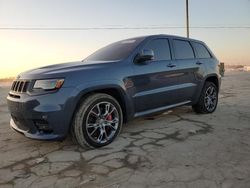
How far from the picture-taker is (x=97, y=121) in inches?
187

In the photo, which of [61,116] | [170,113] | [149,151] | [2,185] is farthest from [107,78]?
[170,113]

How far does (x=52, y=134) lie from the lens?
4.32 metres

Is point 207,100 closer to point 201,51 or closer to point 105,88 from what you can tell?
point 201,51

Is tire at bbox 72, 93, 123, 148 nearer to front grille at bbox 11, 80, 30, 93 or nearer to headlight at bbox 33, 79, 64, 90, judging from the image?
headlight at bbox 33, 79, 64, 90

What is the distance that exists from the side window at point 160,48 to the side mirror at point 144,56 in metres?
0.40

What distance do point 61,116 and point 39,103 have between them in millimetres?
361

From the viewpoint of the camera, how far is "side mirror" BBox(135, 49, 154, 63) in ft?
16.9

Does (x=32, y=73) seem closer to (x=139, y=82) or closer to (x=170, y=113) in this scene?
(x=139, y=82)

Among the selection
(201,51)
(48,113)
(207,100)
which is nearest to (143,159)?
(48,113)

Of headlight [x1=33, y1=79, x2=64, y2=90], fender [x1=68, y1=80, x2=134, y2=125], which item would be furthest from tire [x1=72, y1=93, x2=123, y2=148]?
headlight [x1=33, y1=79, x2=64, y2=90]

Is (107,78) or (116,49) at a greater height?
(116,49)

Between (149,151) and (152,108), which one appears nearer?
(149,151)

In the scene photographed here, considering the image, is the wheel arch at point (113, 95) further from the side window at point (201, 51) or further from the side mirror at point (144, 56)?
the side window at point (201, 51)

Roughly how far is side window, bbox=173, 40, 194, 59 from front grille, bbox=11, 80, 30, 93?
3202 mm
